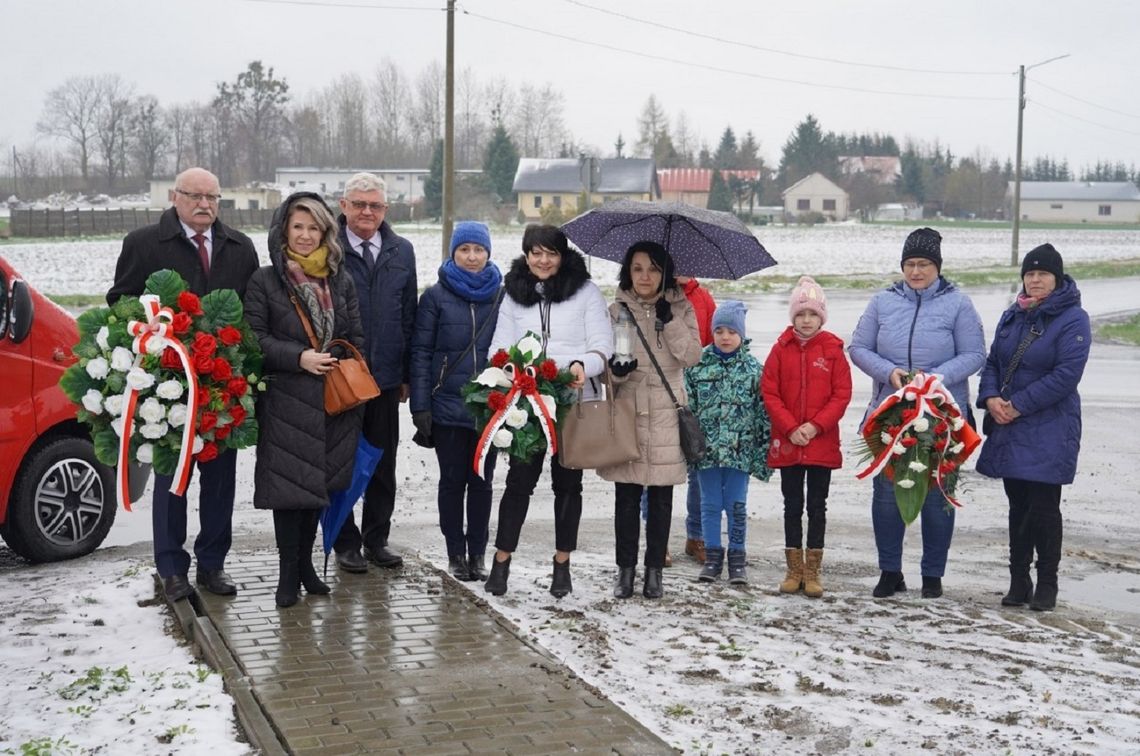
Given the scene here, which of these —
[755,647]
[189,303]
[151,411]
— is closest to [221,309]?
[189,303]

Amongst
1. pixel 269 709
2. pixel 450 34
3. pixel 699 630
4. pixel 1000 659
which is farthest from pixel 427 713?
pixel 450 34

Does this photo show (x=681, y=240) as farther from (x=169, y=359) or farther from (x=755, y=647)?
(x=169, y=359)

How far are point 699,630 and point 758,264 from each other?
230 cm

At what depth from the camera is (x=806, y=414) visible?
736cm

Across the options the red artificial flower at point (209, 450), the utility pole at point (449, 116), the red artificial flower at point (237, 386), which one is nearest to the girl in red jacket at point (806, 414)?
the red artificial flower at point (237, 386)

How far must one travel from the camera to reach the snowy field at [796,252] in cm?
3725

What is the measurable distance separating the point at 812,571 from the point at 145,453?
3647 mm

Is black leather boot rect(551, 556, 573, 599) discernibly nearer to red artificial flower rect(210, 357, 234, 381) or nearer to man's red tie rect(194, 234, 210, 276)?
red artificial flower rect(210, 357, 234, 381)

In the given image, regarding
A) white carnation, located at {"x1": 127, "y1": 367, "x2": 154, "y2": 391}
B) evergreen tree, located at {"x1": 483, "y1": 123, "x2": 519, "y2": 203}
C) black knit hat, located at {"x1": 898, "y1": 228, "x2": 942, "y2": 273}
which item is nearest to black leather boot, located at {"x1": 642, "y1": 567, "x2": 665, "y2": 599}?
black knit hat, located at {"x1": 898, "y1": 228, "x2": 942, "y2": 273}

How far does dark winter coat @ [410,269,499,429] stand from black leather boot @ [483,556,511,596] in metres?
0.77

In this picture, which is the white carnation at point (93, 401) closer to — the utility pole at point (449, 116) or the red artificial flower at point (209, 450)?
the red artificial flower at point (209, 450)

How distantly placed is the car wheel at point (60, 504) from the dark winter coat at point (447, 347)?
224cm

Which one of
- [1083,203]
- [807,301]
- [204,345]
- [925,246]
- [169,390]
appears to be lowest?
[169,390]

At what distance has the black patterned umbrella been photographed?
745 cm
